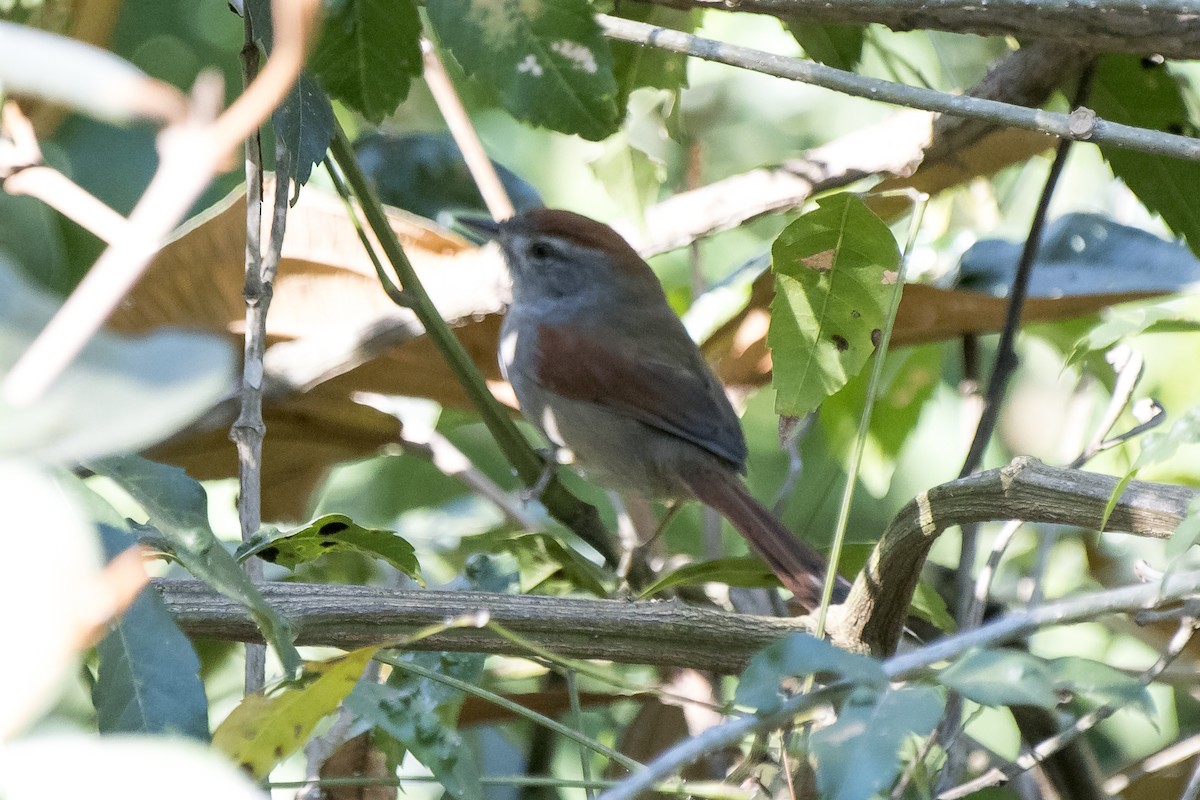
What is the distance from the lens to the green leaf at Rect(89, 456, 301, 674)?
1.06 meters

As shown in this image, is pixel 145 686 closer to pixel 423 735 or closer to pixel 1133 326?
pixel 423 735

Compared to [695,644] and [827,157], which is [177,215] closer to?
[695,644]

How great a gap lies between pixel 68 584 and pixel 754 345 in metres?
2.41

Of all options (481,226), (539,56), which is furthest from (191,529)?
(481,226)

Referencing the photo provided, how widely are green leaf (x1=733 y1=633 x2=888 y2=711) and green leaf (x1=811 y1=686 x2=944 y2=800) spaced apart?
0.08 feet

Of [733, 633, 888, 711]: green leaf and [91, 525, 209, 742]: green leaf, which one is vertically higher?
[733, 633, 888, 711]: green leaf

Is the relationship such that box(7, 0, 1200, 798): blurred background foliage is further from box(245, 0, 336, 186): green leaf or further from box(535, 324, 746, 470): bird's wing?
box(245, 0, 336, 186): green leaf

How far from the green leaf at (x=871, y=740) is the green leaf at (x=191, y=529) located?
0.51 metres

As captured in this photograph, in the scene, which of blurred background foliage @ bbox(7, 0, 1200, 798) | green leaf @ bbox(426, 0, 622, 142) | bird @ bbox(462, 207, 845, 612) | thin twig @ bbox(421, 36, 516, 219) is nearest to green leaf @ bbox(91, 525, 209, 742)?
blurred background foliage @ bbox(7, 0, 1200, 798)

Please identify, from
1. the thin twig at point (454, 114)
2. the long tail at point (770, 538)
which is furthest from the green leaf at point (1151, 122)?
the thin twig at point (454, 114)

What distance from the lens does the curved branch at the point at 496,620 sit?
151cm

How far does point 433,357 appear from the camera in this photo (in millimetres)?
2764

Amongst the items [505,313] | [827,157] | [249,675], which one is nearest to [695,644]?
[249,675]

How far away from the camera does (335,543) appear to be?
5.55ft
